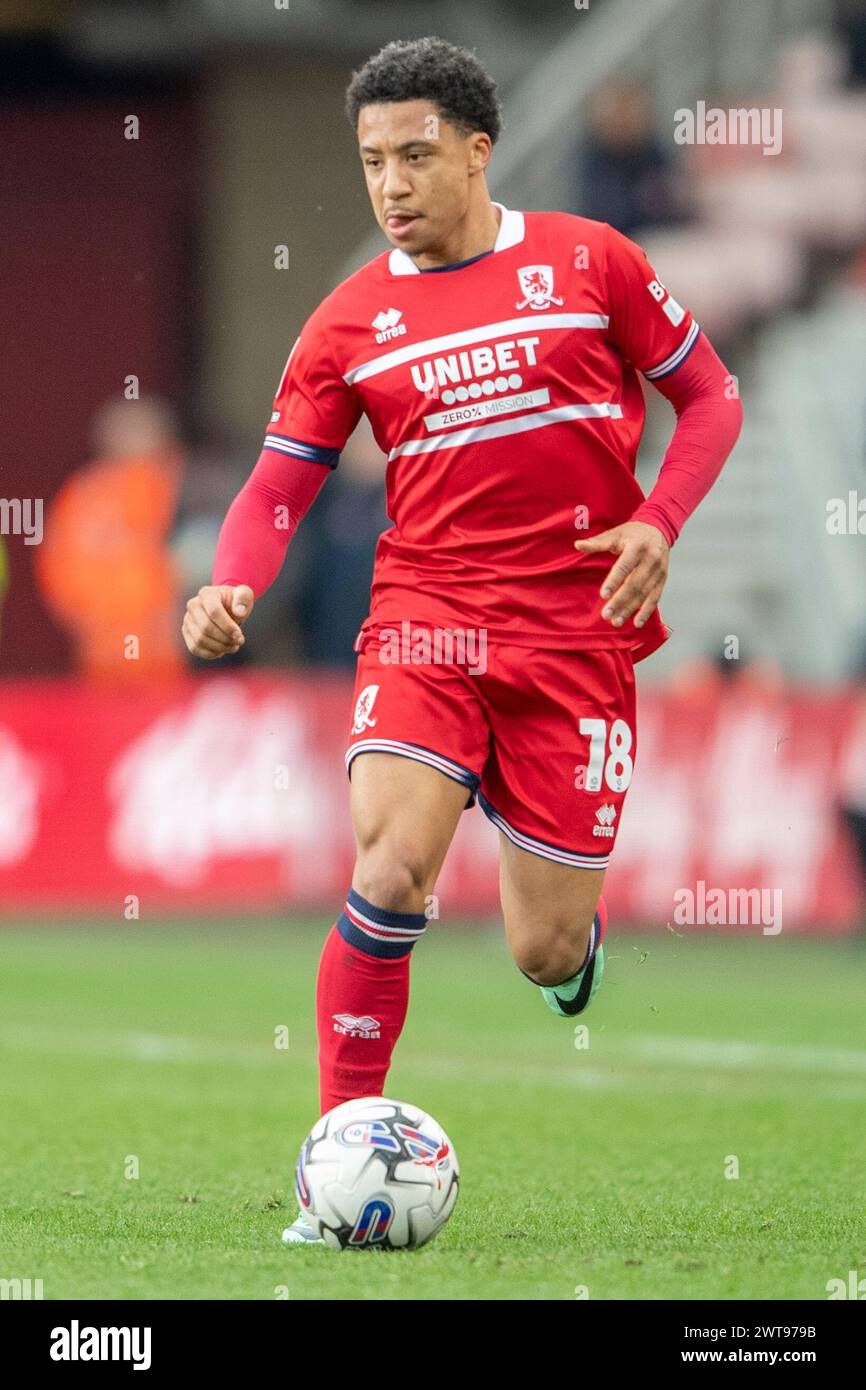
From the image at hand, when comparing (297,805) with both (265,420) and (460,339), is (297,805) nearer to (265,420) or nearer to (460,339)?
(265,420)

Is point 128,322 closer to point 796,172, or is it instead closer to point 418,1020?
point 796,172

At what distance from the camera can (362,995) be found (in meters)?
5.39

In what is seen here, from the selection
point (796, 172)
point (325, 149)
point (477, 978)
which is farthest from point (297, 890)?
point (325, 149)

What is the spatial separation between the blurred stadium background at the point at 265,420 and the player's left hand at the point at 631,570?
736cm

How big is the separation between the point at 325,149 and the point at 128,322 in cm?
237

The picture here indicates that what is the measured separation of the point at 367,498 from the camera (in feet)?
46.9

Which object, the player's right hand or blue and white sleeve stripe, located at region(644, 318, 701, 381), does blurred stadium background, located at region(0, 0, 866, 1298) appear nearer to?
the player's right hand

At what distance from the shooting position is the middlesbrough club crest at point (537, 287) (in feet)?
18.5

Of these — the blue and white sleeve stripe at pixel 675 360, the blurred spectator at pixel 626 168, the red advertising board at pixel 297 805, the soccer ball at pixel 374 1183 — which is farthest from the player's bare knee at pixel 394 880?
the blurred spectator at pixel 626 168

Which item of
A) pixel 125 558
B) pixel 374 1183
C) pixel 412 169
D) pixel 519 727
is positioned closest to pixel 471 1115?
pixel 519 727

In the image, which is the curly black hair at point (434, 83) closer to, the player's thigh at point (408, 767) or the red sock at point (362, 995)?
the player's thigh at point (408, 767)

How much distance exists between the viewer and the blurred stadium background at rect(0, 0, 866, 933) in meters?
13.2

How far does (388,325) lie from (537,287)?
0.34 meters
